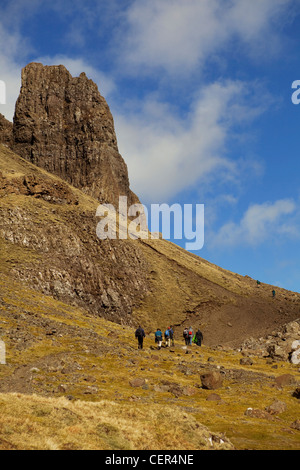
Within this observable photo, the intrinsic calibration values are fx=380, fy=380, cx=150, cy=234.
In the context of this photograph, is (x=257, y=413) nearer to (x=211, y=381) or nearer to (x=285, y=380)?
(x=211, y=381)

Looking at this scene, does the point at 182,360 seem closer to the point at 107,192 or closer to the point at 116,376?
the point at 116,376

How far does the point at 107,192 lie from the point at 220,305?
232 feet

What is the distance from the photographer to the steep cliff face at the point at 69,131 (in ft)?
490

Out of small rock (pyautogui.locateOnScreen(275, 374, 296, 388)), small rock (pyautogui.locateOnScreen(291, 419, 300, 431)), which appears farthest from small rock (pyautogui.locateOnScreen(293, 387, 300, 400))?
small rock (pyautogui.locateOnScreen(291, 419, 300, 431))

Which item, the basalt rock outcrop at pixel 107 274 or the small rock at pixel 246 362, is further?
the basalt rock outcrop at pixel 107 274

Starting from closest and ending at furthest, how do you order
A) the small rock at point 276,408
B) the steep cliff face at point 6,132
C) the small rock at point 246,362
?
1. the small rock at point 276,408
2. the small rock at point 246,362
3. the steep cliff face at point 6,132

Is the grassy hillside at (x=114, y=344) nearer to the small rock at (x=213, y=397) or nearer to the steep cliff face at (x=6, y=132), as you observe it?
the small rock at (x=213, y=397)

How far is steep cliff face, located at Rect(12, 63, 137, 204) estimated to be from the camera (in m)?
149

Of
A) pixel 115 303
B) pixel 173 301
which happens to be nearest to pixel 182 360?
pixel 115 303

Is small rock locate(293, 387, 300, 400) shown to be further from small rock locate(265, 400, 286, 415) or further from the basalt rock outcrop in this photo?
the basalt rock outcrop

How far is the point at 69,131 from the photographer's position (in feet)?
509

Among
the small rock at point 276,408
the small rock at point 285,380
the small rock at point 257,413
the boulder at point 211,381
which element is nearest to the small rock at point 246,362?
the small rock at point 285,380

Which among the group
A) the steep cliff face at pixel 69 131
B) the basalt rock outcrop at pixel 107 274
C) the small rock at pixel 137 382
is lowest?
the small rock at pixel 137 382

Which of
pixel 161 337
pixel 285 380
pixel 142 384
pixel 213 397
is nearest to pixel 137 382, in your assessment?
pixel 142 384
